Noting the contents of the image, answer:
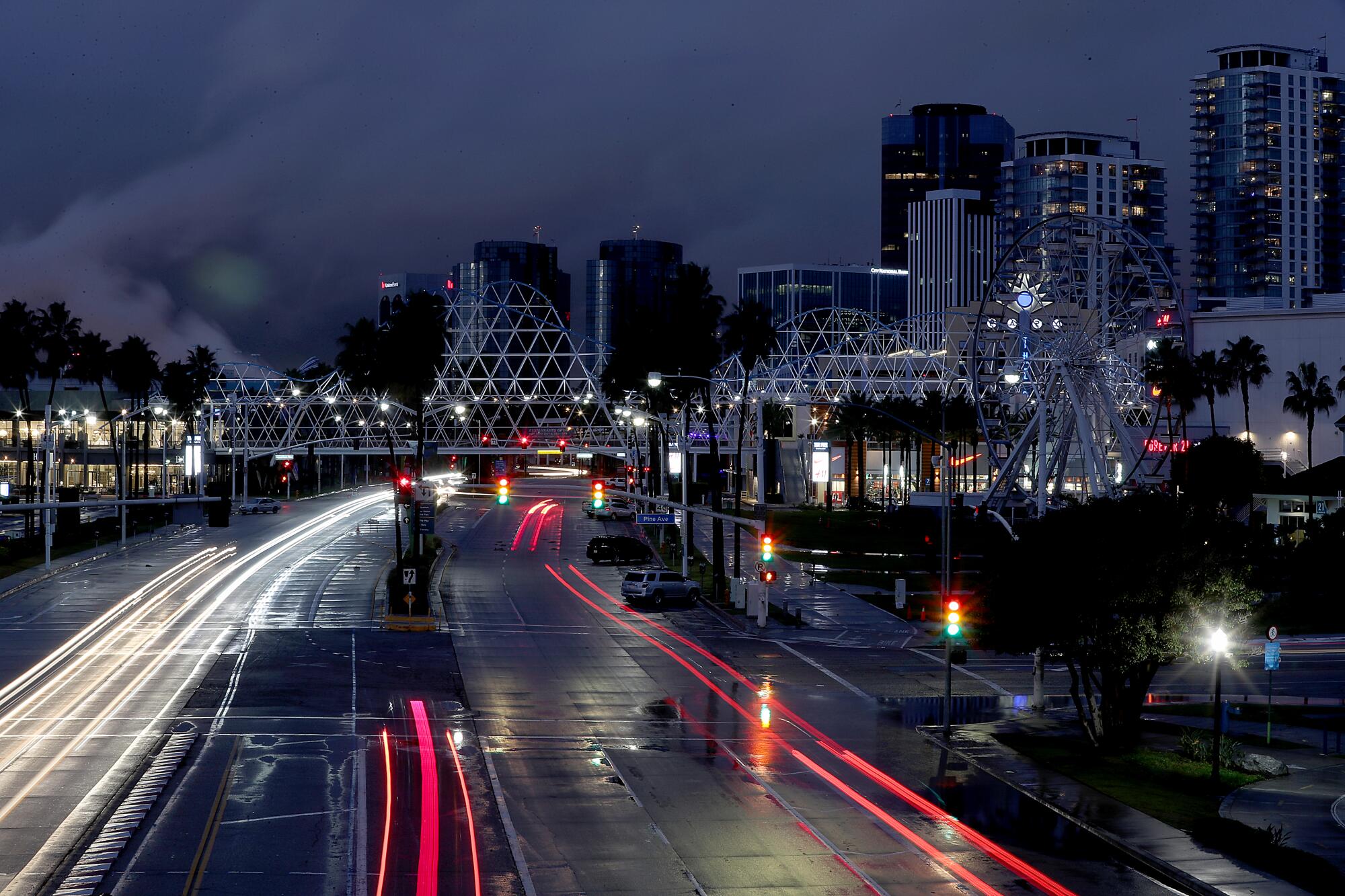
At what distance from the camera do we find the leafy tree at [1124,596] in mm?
32062

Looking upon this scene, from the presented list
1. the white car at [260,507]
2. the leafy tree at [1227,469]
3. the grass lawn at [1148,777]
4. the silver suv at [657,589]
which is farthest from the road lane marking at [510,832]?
the white car at [260,507]

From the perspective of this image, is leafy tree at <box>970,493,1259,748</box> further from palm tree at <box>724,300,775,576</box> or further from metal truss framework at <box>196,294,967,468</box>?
metal truss framework at <box>196,294,967,468</box>

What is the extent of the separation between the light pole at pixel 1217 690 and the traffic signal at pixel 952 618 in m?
6.72

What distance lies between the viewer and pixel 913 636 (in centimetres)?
5584

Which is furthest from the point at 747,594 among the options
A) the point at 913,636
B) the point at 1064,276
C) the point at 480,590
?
the point at 1064,276

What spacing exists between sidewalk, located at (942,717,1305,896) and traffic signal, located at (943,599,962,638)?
2615mm

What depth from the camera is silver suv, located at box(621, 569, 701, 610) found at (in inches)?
2495

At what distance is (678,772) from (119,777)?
38.3 feet

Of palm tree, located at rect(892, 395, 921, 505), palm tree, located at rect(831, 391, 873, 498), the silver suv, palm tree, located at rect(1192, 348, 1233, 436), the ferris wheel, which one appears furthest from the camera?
palm tree, located at rect(892, 395, 921, 505)

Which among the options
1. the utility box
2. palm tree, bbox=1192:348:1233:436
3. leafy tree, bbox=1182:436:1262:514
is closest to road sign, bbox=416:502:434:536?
the utility box

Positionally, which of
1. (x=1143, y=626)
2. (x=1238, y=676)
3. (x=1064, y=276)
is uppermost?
(x=1064, y=276)

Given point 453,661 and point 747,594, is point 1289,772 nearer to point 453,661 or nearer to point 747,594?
point 453,661

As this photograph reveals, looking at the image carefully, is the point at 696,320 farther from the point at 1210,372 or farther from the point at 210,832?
the point at 1210,372

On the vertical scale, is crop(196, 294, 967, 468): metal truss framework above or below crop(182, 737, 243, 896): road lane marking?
above
